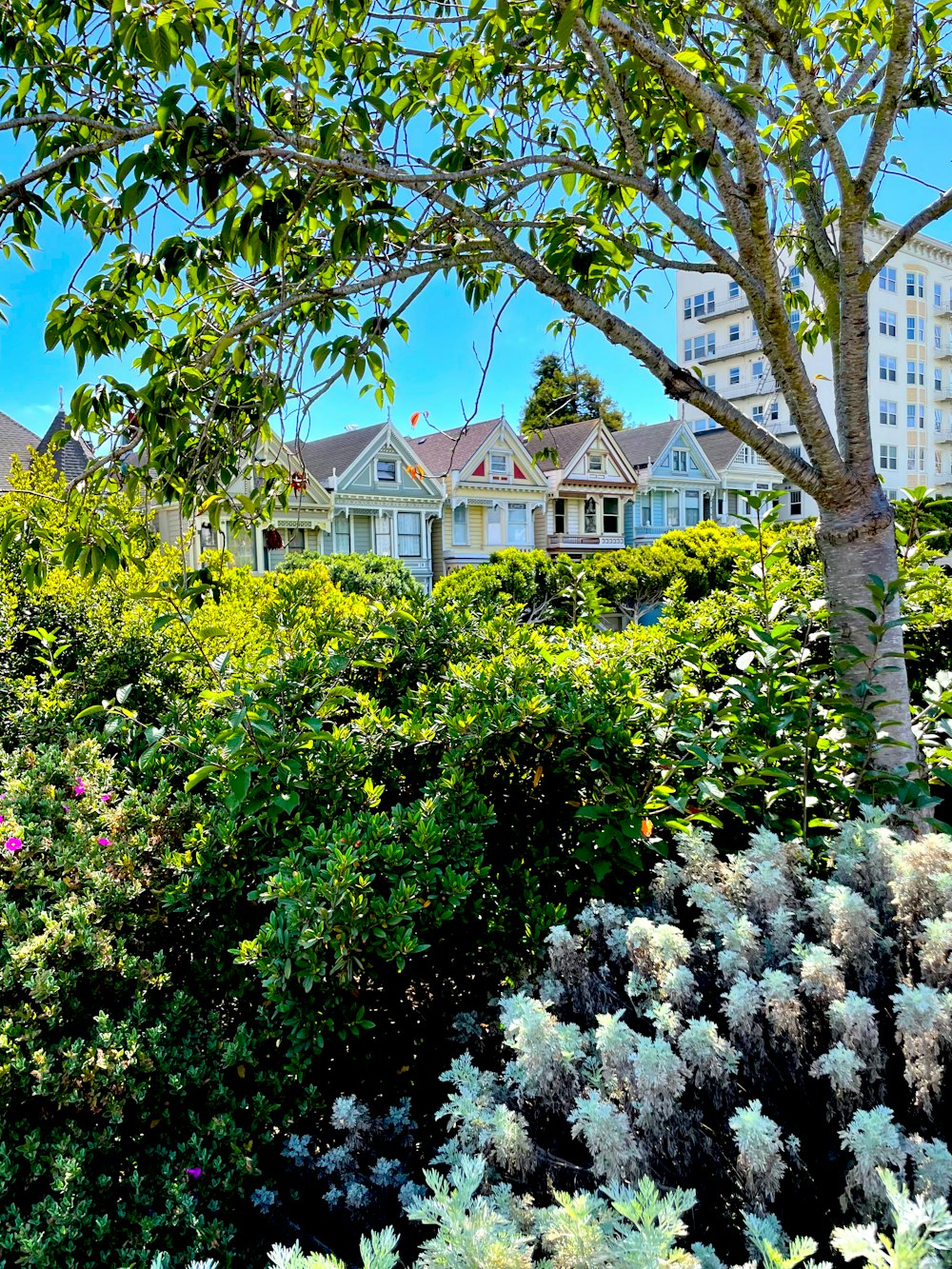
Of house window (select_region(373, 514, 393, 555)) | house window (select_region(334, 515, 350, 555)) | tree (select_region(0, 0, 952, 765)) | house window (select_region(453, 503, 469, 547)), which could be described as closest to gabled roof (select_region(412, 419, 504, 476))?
house window (select_region(453, 503, 469, 547))

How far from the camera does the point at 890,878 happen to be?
2.17 meters

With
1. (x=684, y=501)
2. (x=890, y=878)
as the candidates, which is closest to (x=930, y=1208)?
(x=890, y=878)

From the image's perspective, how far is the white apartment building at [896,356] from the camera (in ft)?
136

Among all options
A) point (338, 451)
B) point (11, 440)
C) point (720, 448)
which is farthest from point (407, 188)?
point (720, 448)

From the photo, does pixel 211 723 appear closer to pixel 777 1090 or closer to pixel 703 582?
pixel 777 1090

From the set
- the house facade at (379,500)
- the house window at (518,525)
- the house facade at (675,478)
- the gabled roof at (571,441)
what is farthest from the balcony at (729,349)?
the house facade at (379,500)

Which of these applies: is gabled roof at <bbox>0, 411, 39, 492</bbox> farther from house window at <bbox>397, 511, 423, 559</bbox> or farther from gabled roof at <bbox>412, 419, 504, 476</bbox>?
gabled roof at <bbox>412, 419, 504, 476</bbox>

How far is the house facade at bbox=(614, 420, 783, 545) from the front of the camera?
126 feet

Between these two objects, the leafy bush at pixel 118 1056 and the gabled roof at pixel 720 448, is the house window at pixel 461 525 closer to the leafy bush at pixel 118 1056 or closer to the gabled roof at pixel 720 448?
the gabled roof at pixel 720 448

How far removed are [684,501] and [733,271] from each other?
1478 inches

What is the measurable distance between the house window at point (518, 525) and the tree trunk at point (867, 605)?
103 ft

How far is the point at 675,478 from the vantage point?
38.8 metres

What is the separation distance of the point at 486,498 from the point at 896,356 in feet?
79.2

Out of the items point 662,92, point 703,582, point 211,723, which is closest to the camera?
point 211,723
